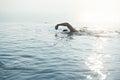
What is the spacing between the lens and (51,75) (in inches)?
463

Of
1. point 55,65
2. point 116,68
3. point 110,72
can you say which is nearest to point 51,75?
point 55,65

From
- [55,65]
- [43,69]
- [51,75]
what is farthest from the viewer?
[55,65]

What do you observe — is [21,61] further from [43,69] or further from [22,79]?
[22,79]

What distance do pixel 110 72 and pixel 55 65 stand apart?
3.68m

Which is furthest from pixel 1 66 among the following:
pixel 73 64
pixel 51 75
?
pixel 73 64

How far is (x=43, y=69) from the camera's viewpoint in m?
12.9

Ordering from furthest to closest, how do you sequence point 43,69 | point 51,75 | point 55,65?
point 55,65 → point 43,69 → point 51,75

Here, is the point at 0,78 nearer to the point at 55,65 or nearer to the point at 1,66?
the point at 1,66

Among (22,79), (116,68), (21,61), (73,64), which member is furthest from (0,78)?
(116,68)

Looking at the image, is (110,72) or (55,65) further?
(55,65)

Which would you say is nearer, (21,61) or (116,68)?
(116,68)

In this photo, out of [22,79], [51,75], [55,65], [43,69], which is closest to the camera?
[22,79]

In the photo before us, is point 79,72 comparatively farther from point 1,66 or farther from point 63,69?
point 1,66

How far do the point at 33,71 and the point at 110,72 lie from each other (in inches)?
177
